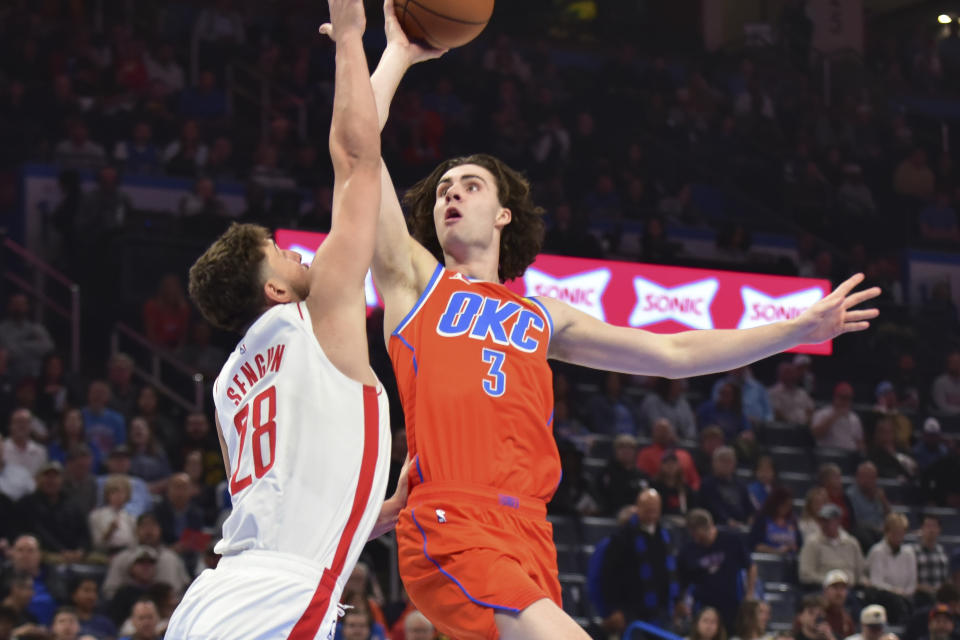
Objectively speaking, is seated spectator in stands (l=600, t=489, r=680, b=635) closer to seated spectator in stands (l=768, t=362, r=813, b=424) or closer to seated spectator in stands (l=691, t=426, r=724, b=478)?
seated spectator in stands (l=691, t=426, r=724, b=478)

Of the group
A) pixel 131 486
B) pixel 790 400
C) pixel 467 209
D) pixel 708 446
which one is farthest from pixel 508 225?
pixel 790 400

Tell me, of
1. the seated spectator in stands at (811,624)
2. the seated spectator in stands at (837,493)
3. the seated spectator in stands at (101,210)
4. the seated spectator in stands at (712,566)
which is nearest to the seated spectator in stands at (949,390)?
the seated spectator in stands at (837,493)

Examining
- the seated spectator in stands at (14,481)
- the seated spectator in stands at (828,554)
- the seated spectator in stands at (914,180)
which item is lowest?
the seated spectator in stands at (828,554)

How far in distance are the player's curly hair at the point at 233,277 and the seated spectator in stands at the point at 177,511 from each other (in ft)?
25.1

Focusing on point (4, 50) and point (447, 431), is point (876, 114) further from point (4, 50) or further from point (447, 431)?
point (447, 431)

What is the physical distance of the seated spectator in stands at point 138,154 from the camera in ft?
49.8

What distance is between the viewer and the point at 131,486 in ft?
36.0

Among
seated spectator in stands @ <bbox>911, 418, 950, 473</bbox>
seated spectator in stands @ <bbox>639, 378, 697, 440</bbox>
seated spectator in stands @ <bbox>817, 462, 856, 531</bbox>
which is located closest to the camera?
seated spectator in stands @ <bbox>817, 462, 856, 531</bbox>

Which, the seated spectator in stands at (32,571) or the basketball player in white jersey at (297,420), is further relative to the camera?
the seated spectator in stands at (32,571)

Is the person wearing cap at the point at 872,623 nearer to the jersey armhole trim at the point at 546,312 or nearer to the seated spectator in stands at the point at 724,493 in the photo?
the seated spectator in stands at the point at 724,493

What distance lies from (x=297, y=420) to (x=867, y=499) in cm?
1203

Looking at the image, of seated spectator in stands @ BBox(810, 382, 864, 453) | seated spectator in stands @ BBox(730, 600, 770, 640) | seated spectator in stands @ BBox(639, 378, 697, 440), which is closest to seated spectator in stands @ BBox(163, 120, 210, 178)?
seated spectator in stands @ BBox(639, 378, 697, 440)

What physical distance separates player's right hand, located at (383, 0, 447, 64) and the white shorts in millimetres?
2017

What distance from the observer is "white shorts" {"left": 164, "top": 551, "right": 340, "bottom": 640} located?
11.2 ft
